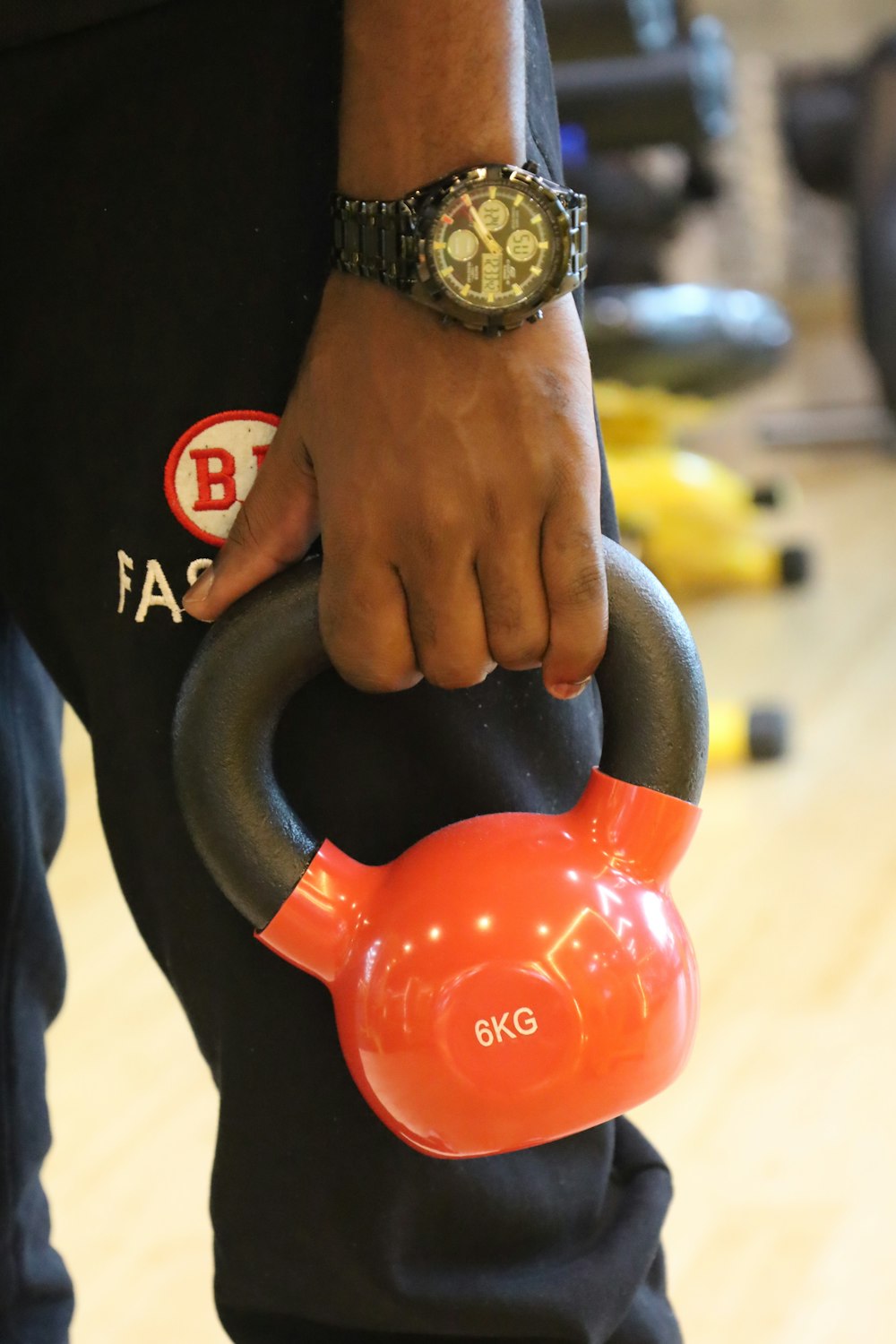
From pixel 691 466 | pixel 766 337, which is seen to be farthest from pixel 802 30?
pixel 691 466

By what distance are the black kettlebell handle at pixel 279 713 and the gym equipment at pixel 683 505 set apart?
179 centimetres

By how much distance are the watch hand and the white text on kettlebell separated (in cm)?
27

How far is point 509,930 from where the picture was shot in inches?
21.2

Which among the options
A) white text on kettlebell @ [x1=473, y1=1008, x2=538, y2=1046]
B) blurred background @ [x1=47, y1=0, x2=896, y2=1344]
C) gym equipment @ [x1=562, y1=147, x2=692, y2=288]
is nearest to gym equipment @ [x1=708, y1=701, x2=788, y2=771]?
blurred background @ [x1=47, y1=0, x2=896, y2=1344]

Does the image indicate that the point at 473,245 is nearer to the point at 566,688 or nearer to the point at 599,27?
the point at 566,688

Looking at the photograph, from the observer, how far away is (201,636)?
1.90ft

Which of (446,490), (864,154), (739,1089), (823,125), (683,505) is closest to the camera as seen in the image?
(446,490)

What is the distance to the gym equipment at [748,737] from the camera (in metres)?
1.87

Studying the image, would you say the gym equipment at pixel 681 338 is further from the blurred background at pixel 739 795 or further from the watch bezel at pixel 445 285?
the watch bezel at pixel 445 285

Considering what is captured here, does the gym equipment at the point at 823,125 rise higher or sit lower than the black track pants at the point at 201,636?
higher

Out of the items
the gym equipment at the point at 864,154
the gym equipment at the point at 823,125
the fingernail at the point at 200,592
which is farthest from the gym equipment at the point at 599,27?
the gym equipment at the point at 823,125

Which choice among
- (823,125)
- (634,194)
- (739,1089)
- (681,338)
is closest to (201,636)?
(739,1089)

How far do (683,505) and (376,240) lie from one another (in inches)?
78.8

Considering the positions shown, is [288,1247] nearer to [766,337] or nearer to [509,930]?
[509,930]
